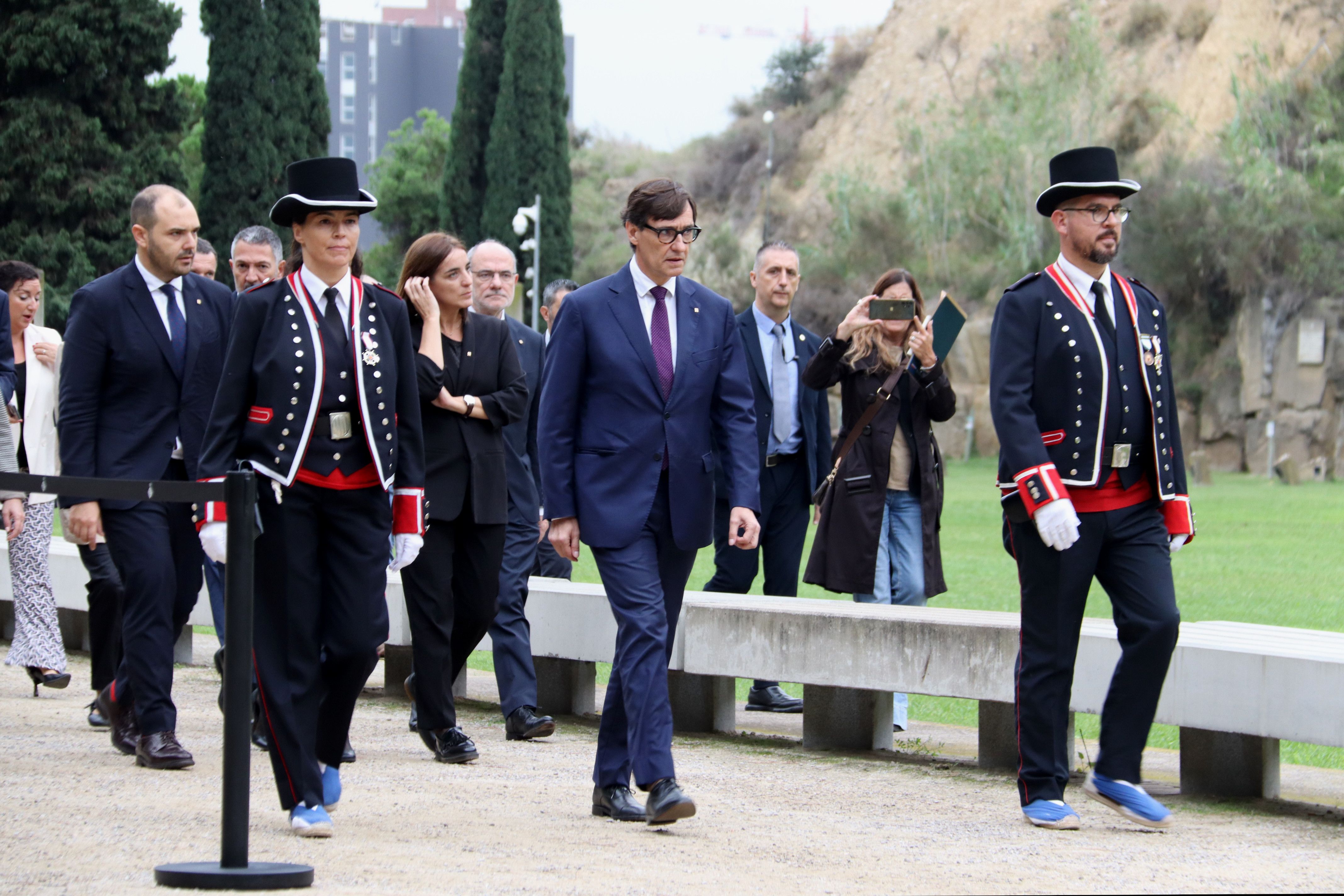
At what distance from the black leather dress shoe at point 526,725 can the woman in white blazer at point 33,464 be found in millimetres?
2608

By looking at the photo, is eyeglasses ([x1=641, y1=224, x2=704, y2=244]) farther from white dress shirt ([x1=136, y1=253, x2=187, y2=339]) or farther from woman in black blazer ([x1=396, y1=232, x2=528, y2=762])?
white dress shirt ([x1=136, y1=253, x2=187, y2=339])

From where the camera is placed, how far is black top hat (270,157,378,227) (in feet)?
17.2

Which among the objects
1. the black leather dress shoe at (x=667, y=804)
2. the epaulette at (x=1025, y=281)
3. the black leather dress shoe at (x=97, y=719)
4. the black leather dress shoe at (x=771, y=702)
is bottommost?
the black leather dress shoe at (x=771, y=702)

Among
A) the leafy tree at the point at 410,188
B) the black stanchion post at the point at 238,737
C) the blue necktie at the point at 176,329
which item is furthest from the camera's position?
the leafy tree at the point at 410,188

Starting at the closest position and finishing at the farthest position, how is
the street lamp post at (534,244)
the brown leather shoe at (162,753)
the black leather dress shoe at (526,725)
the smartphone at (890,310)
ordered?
the brown leather shoe at (162,753), the black leather dress shoe at (526,725), the smartphone at (890,310), the street lamp post at (534,244)

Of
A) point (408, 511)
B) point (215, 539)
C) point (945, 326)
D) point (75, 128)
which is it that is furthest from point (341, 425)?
point (75, 128)

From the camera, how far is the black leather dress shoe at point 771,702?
8305mm

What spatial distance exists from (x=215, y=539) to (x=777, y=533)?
149 inches

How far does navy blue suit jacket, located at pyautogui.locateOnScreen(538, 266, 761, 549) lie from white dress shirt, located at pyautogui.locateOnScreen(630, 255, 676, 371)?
0.02 metres

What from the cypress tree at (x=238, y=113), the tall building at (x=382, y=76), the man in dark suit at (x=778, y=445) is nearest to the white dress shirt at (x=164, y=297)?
the man in dark suit at (x=778, y=445)

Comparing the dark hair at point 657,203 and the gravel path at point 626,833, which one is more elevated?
the dark hair at point 657,203

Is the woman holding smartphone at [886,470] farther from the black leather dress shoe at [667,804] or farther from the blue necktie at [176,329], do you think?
the blue necktie at [176,329]

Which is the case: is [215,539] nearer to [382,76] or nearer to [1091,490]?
[1091,490]

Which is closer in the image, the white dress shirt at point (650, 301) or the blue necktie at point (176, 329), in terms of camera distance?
the white dress shirt at point (650, 301)
